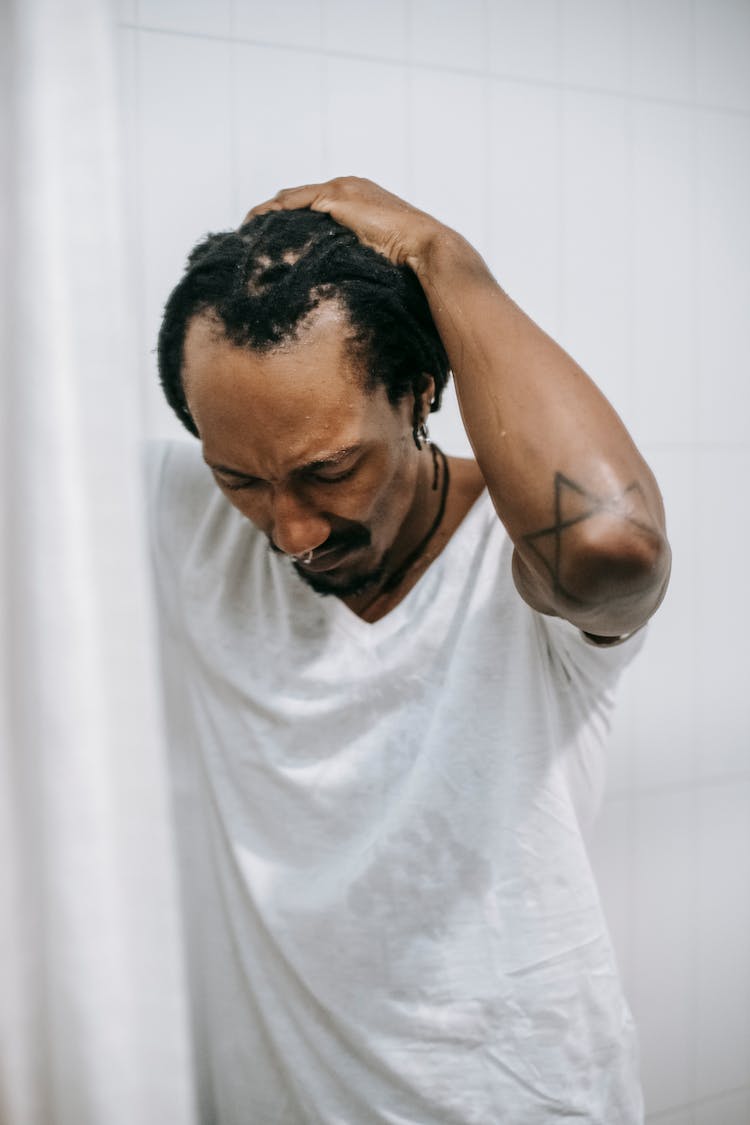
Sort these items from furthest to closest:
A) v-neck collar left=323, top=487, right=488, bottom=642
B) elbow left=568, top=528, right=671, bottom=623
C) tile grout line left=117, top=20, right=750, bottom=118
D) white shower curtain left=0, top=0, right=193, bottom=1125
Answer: tile grout line left=117, top=20, right=750, bottom=118 < v-neck collar left=323, top=487, right=488, bottom=642 < elbow left=568, top=528, right=671, bottom=623 < white shower curtain left=0, top=0, right=193, bottom=1125

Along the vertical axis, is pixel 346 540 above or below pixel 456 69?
below

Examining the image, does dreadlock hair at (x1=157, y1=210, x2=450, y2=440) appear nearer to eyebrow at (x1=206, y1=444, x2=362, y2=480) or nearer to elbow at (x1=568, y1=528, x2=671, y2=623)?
eyebrow at (x1=206, y1=444, x2=362, y2=480)

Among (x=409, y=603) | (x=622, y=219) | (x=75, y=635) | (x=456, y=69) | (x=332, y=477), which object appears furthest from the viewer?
(x=622, y=219)

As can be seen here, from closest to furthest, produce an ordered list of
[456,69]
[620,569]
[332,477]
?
[620,569] → [332,477] → [456,69]

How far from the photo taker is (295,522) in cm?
69

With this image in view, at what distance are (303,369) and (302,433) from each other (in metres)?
0.05

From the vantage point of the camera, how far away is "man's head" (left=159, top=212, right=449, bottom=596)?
65 centimetres

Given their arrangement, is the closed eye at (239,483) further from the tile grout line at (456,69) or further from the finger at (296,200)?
the tile grout line at (456,69)

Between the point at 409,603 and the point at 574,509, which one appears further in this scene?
the point at 409,603

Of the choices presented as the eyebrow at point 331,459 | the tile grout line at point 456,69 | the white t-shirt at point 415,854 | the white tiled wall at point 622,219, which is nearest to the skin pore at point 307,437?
the eyebrow at point 331,459

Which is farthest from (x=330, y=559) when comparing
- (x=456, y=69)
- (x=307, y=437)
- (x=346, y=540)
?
(x=456, y=69)

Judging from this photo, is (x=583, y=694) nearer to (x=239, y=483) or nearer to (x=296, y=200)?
(x=239, y=483)

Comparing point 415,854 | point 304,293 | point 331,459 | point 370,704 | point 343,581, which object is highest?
point 304,293

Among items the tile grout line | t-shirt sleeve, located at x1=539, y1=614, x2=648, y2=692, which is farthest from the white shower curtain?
the tile grout line
